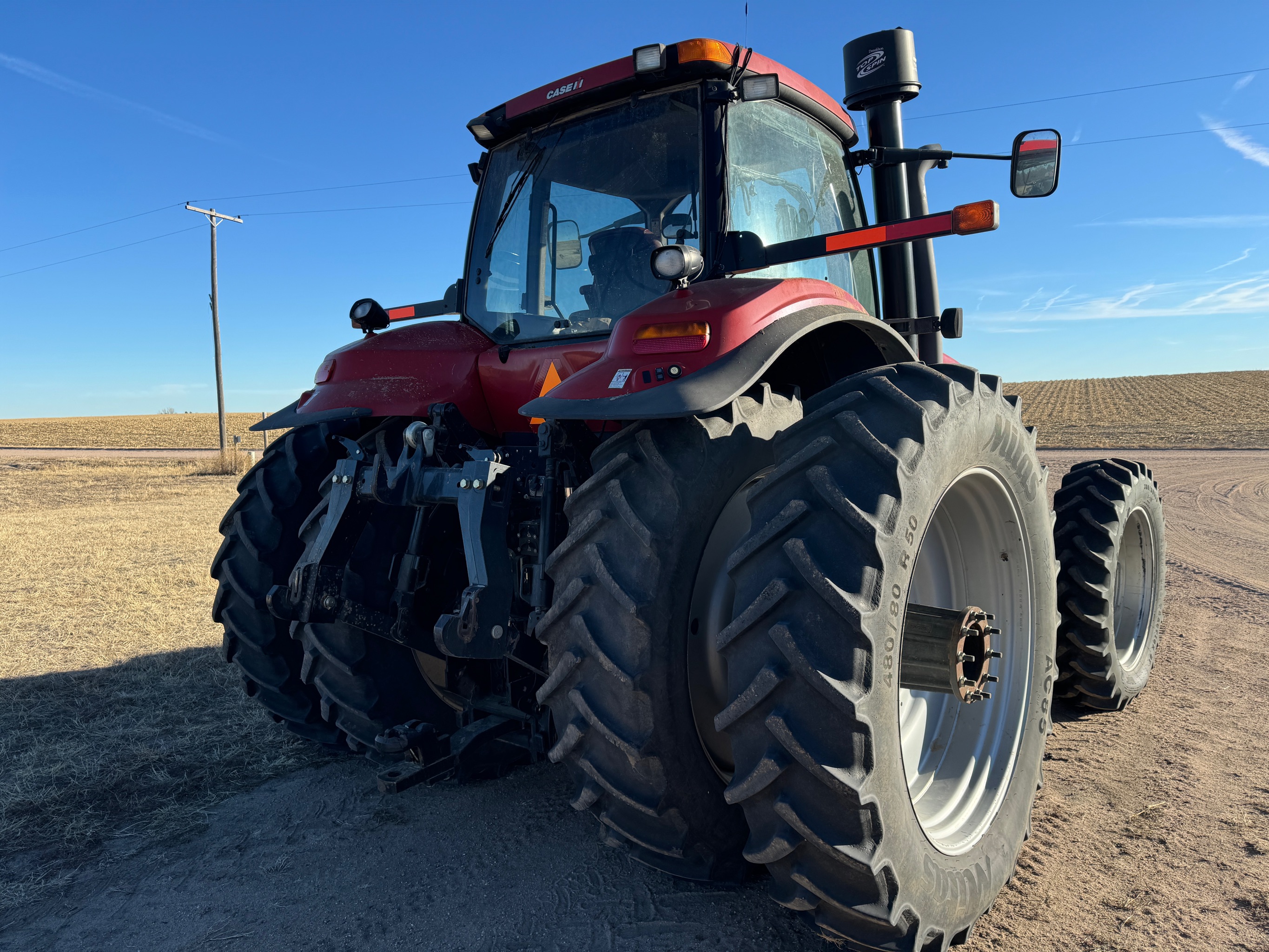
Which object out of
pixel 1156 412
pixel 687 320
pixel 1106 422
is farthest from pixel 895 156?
pixel 1156 412

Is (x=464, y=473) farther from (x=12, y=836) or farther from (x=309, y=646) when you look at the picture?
(x=12, y=836)

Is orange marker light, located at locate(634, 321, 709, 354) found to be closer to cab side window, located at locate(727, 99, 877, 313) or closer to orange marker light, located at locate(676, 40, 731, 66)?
cab side window, located at locate(727, 99, 877, 313)

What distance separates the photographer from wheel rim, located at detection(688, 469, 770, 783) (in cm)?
204

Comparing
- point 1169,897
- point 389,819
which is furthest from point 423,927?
point 1169,897

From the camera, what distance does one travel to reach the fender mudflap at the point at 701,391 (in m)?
1.87

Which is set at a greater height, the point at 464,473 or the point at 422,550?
the point at 464,473

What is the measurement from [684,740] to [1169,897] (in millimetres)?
1521

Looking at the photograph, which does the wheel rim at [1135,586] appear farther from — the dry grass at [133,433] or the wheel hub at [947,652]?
the dry grass at [133,433]

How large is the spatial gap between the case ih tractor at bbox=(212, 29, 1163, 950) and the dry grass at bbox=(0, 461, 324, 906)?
19.8 inches

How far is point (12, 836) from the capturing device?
2799 mm

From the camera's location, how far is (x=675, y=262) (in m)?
2.30

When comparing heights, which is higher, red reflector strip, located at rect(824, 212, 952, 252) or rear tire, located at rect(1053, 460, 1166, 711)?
red reflector strip, located at rect(824, 212, 952, 252)

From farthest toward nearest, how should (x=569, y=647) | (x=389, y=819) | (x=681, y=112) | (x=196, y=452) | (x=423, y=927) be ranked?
(x=196, y=452)
(x=389, y=819)
(x=681, y=112)
(x=423, y=927)
(x=569, y=647)

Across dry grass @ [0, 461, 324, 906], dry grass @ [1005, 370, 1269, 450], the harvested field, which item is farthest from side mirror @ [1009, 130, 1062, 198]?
the harvested field
